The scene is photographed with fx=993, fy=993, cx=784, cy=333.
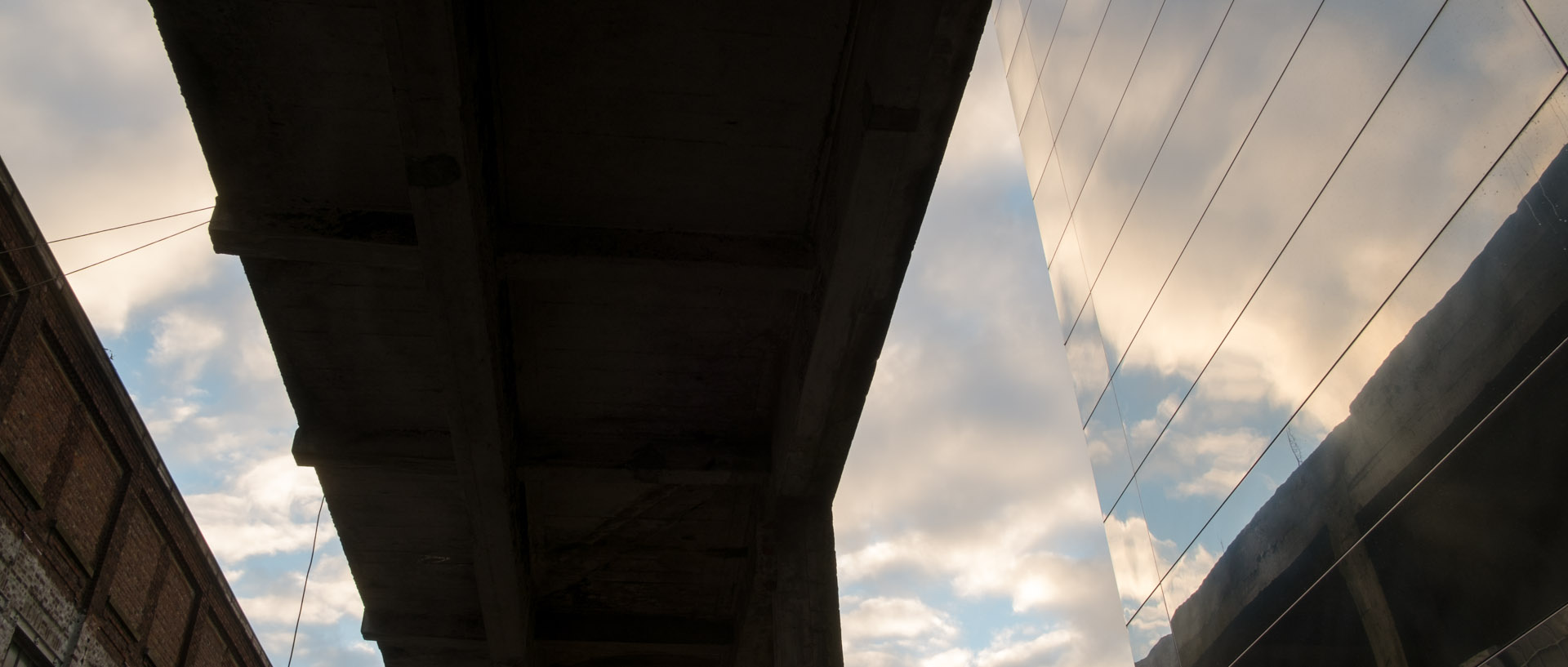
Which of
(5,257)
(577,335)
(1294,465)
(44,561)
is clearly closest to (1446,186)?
(1294,465)

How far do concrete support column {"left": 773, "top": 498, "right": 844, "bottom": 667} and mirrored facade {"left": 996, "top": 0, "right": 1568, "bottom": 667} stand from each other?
403 cm

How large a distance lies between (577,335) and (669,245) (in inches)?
51.6

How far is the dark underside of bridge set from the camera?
5465 millimetres

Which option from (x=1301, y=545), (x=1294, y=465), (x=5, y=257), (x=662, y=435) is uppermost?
(x=5, y=257)

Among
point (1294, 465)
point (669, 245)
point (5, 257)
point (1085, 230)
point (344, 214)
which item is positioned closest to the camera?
point (344, 214)

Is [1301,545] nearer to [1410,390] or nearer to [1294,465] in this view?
[1294,465]

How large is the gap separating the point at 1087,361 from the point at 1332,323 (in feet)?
19.7

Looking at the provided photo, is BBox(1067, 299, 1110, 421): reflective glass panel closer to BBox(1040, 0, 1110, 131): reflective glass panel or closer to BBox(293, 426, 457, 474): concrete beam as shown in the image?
BBox(1040, 0, 1110, 131): reflective glass panel

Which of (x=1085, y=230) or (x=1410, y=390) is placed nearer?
(x=1410, y=390)

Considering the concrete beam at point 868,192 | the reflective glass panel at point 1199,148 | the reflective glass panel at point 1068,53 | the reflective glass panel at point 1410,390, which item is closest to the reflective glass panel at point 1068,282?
the reflective glass panel at point 1199,148

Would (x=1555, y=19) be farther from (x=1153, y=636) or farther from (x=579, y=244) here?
(x=1153, y=636)

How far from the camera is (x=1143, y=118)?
37.6 feet

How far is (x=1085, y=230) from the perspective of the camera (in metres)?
13.3

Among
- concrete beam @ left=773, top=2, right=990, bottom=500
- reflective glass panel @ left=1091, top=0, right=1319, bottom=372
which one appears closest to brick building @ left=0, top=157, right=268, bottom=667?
concrete beam @ left=773, top=2, right=990, bottom=500
